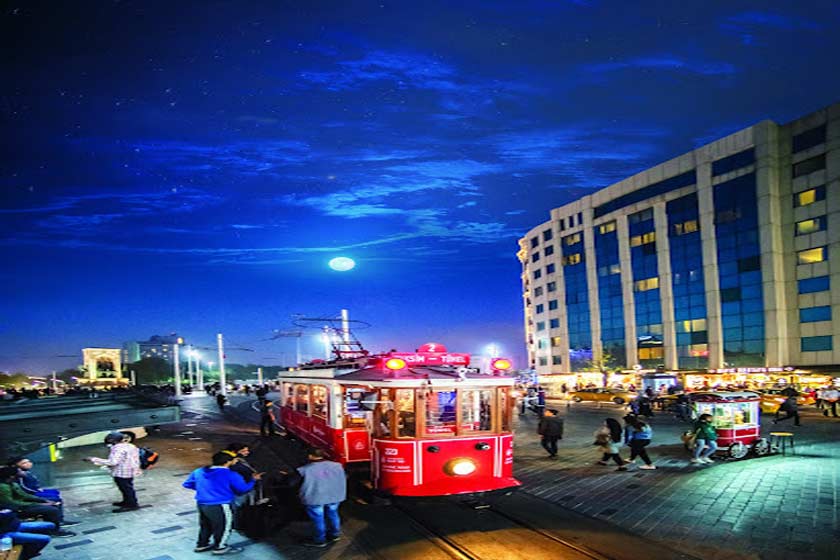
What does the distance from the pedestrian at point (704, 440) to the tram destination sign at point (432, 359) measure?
7303mm

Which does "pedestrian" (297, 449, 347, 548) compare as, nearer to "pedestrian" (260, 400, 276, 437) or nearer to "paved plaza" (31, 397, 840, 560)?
"paved plaza" (31, 397, 840, 560)

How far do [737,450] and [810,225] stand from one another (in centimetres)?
3857

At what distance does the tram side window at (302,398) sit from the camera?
50.1 ft

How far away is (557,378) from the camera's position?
69312mm

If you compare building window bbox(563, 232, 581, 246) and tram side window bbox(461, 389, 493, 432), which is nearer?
tram side window bbox(461, 389, 493, 432)

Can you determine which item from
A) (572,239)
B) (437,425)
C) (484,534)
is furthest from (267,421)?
(572,239)

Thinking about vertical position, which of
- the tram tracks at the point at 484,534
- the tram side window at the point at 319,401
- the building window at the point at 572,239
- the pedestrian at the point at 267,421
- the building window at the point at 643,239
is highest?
the building window at the point at 572,239

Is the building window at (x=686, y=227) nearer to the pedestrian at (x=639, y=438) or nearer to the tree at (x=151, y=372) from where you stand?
the pedestrian at (x=639, y=438)

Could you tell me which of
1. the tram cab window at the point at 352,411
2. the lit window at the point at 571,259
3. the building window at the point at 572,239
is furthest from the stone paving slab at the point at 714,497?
the building window at the point at 572,239

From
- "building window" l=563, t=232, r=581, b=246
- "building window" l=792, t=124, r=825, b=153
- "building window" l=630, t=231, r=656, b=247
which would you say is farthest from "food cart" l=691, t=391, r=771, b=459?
"building window" l=563, t=232, r=581, b=246

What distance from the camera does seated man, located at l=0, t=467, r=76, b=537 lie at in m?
7.95

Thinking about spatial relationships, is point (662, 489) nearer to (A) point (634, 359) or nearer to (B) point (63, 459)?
(B) point (63, 459)

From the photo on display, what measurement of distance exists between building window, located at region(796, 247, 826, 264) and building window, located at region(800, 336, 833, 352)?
6177 mm

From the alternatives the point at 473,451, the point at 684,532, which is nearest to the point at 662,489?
the point at 684,532
